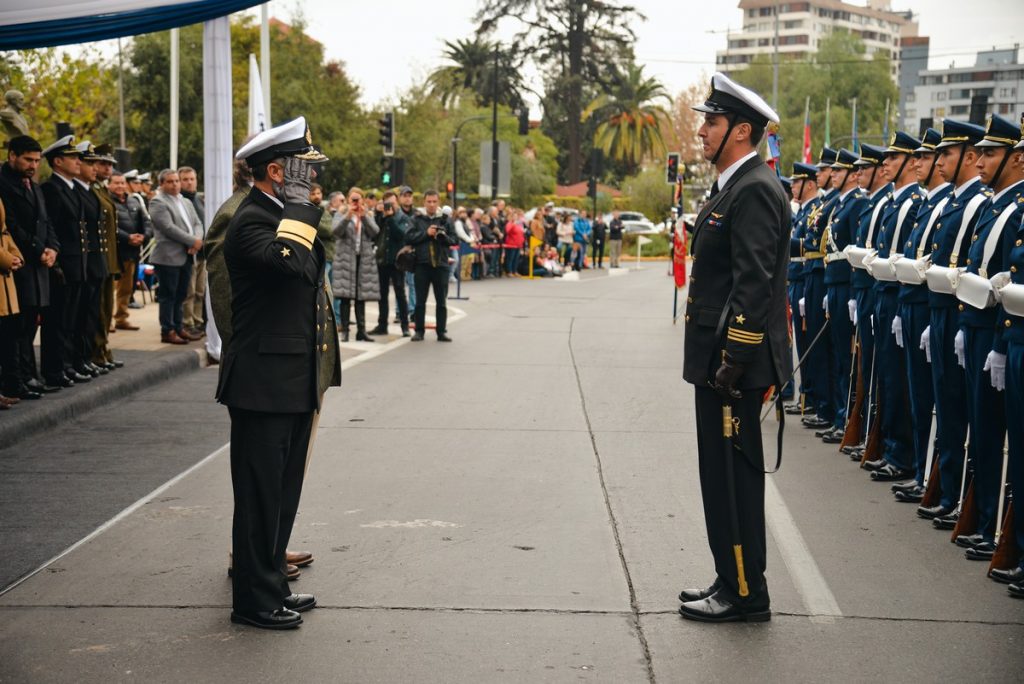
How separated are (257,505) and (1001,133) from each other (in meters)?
4.23

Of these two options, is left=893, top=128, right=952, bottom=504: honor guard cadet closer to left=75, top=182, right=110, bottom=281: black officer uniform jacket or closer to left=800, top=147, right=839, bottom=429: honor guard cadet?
left=800, top=147, right=839, bottom=429: honor guard cadet

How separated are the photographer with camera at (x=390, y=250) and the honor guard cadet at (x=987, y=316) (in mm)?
11667

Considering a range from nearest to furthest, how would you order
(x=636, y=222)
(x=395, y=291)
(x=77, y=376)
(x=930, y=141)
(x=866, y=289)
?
(x=930, y=141)
(x=866, y=289)
(x=77, y=376)
(x=395, y=291)
(x=636, y=222)

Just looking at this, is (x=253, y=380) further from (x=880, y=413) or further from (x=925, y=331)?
(x=880, y=413)

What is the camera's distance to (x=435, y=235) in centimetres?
1756

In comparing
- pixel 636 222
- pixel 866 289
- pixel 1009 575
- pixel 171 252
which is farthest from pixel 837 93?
pixel 1009 575

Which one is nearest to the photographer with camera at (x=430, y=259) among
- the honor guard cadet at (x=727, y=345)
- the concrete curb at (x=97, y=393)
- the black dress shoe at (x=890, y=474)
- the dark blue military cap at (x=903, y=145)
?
the concrete curb at (x=97, y=393)

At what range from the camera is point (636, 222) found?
224 ft

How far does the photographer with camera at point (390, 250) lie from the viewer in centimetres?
1791

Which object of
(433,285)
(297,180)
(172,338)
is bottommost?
(172,338)

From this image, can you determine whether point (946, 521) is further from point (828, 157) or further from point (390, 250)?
point (390, 250)

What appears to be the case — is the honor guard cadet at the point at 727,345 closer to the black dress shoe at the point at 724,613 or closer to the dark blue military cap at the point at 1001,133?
the black dress shoe at the point at 724,613

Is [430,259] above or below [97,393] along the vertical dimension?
above

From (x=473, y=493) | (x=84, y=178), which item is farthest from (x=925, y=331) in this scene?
(x=84, y=178)
